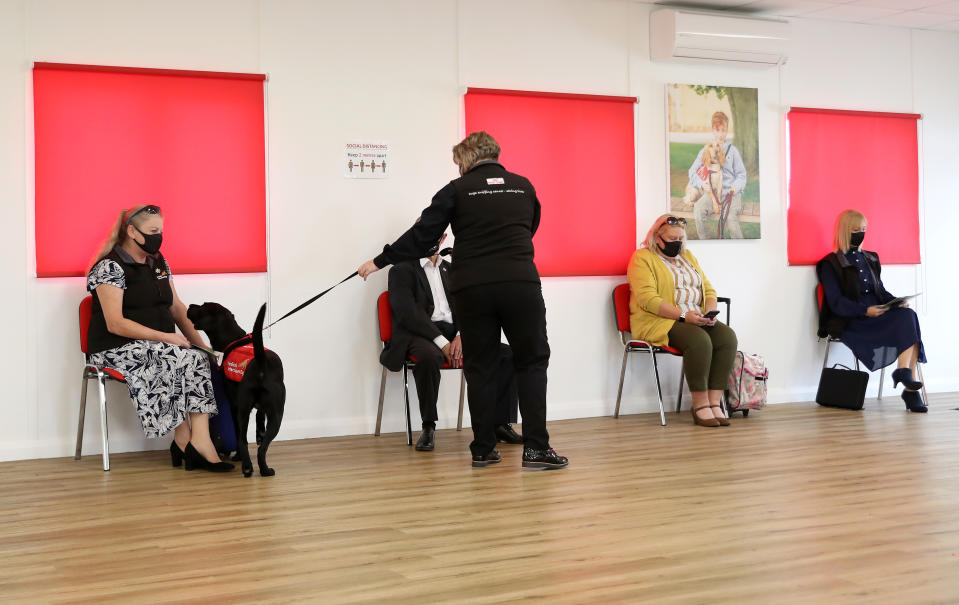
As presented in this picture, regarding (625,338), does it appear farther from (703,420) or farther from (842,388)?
(842,388)

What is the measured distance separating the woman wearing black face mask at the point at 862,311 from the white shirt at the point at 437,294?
301 centimetres

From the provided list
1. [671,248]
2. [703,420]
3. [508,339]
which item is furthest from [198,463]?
[671,248]

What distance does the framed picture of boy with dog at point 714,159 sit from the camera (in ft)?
23.1

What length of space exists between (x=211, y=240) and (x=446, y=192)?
1.81 meters

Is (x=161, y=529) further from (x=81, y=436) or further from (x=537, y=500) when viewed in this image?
(x=81, y=436)

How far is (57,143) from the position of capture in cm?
540

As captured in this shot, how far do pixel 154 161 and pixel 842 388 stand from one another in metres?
4.72

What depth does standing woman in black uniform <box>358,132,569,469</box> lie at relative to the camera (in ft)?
14.8

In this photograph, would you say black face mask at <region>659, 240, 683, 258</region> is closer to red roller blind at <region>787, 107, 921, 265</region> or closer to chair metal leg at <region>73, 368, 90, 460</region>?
red roller blind at <region>787, 107, 921, 265</region>

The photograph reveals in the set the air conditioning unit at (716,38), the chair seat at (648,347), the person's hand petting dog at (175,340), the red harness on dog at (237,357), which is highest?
the air conditioning unit at (716,38)

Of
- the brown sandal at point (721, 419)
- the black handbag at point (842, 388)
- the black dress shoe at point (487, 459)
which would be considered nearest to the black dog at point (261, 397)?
the black dress shoe at point (487, 459)

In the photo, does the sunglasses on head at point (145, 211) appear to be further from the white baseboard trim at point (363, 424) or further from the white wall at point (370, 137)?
the white baseboard trim at point (363, 424)

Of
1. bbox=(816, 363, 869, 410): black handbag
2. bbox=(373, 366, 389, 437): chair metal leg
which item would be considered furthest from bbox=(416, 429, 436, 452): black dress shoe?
bbox=(816, 363, 869, 410): black handbag

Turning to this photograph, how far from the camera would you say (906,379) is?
6.86 meters
